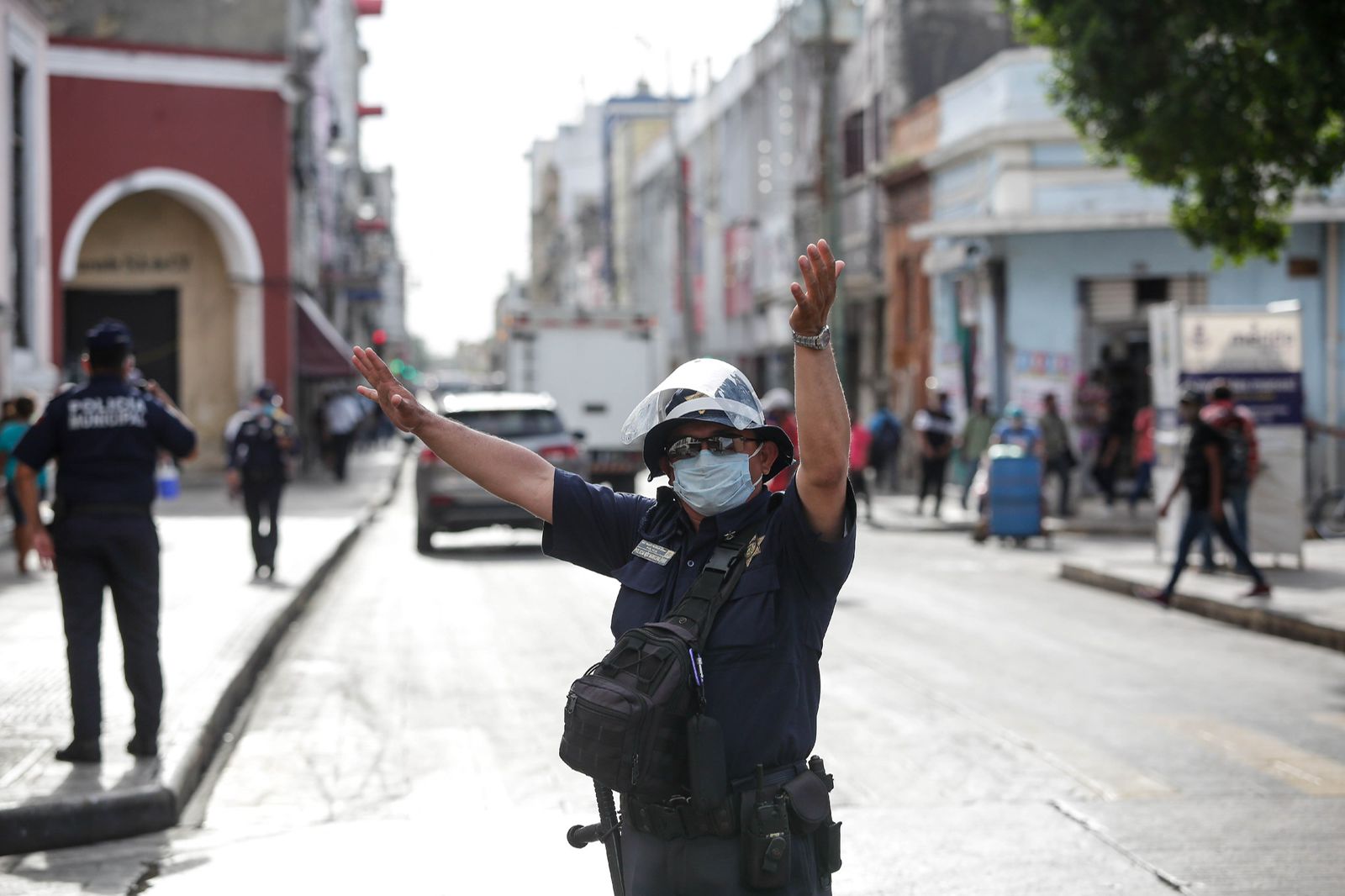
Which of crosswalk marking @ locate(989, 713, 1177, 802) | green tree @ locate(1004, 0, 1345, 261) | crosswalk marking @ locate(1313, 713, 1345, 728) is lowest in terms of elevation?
crosswalk marking @ locate(1313, 713, 1345, 728)

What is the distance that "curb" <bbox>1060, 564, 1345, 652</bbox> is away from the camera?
517 inches

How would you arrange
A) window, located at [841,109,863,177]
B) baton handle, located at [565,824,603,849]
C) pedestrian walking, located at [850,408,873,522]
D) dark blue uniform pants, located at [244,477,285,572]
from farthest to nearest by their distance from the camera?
window, located at [841,109,863,177] < pedestrian walking, located at [850,408,873,522] < dark blue uniform pants, located at [244,477,285,572] < baton handle, located at [565,824,603,849]

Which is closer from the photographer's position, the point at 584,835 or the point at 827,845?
the point at 827,845

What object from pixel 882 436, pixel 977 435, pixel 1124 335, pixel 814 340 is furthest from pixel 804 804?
pixel 1124 335

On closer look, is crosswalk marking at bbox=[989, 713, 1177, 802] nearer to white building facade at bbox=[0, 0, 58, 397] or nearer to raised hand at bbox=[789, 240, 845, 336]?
raised hand at bbox=[789, 240, 845, 336]

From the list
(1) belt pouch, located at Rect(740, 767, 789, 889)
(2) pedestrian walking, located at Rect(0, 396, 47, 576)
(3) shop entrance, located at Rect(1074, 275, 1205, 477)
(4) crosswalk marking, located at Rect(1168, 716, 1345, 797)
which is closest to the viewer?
(1) belt pouch, located at Rect(740, 767, 789, 889)

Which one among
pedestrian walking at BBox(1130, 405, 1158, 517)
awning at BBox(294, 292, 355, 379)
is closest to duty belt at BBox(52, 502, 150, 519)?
pedestrian walking at BBox(1130, 405, 1158, 517)

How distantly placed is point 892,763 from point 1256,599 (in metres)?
7.36

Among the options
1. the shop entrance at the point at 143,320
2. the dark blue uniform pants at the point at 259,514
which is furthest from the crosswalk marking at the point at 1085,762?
the shop entrance at the point at 143,320

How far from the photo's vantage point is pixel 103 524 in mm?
7891

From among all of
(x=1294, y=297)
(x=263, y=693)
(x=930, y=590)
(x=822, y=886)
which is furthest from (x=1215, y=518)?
(x=1294, y=297)

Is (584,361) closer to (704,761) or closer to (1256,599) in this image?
(1256,599)

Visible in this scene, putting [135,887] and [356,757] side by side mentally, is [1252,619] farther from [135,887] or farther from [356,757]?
[135,887]

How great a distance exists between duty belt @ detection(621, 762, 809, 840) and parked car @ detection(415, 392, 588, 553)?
1629 centimetres
